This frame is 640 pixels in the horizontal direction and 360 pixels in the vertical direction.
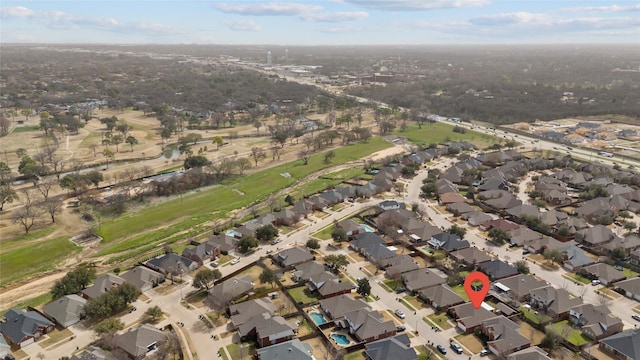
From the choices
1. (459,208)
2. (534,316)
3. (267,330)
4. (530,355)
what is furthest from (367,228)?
(530,355)

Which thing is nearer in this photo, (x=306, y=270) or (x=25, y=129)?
(x=306, y=270)

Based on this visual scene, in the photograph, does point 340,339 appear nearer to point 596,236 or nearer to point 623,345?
point 623,345

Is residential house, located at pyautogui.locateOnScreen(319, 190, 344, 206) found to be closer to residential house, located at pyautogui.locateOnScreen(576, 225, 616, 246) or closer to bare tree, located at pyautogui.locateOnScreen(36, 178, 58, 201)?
residential house, located at pyautogui.locateOnScreen(576, 225, 616, 246)

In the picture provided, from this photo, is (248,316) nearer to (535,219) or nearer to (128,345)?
(128,345)

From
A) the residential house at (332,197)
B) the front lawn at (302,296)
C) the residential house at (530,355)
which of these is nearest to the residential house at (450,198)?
the residential house at (332,197)

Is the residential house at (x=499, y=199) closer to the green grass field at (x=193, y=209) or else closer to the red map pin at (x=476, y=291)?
the red map pin at (x=476, y=291)

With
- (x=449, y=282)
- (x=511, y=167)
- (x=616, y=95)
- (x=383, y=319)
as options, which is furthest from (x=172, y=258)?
(x=616, y=95)
